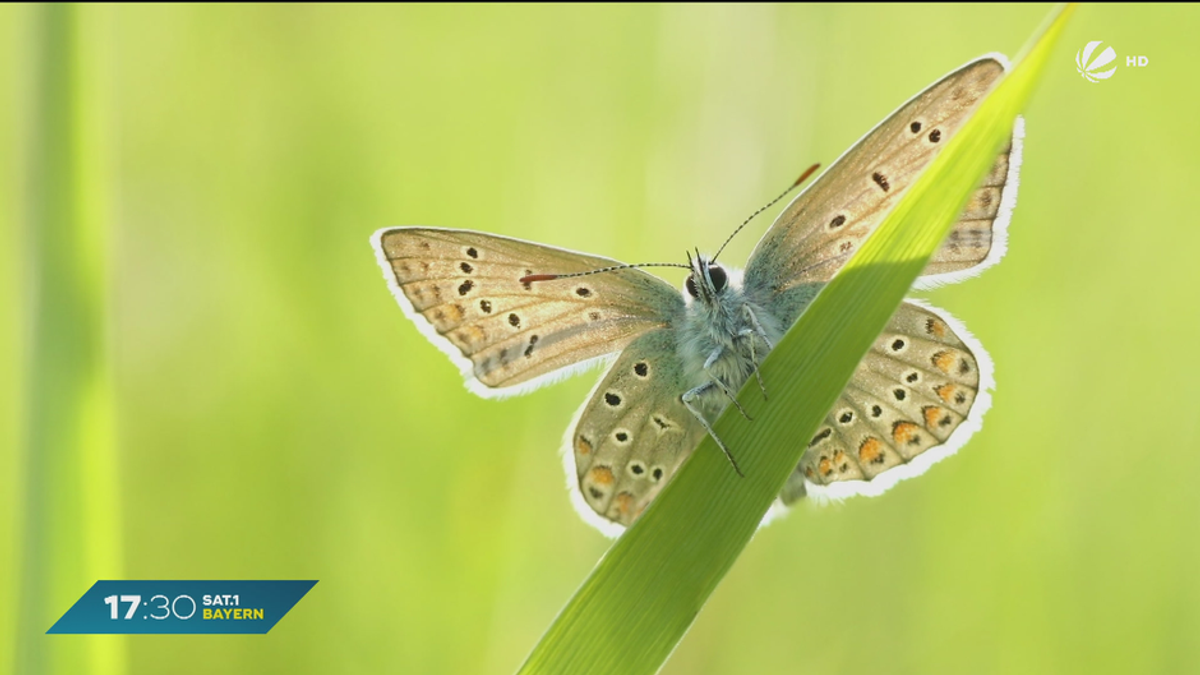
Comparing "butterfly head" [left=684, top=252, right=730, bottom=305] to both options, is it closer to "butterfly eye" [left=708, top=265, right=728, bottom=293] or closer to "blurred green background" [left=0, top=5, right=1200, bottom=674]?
"butterfly eye" [left=708, top=265, right=728, bottom=293]

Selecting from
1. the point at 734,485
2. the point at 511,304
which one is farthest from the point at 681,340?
the point at 734,485

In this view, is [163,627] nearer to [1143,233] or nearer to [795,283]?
[795,283]

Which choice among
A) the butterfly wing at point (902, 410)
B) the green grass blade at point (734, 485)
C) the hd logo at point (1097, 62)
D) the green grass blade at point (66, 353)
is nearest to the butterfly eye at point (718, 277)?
the butterfly wing at point (902, 410)

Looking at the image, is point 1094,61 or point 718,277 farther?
point 1094,61

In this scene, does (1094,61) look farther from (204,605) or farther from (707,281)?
(204,605)

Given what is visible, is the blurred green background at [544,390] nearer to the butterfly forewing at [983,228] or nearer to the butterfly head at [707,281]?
the butterfly head at [707,281]
